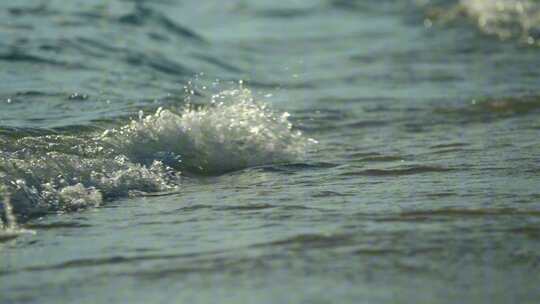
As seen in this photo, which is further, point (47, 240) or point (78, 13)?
point (78, 13)

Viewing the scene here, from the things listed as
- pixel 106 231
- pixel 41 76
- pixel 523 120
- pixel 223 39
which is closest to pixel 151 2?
pixel 223 39

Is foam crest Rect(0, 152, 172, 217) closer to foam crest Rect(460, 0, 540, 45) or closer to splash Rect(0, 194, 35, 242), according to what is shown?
splash Rect(0, 194, 35, 242)

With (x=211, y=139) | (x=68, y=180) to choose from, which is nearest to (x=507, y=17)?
(x=211, y=139)

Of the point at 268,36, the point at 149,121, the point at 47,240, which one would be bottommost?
the point at 47,240

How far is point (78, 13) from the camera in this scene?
36.8 ft

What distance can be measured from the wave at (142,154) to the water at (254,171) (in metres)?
0.01

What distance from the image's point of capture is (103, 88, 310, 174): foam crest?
5684 mm

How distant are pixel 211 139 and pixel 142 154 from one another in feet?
1.73

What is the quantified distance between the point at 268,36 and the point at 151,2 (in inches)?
57.7

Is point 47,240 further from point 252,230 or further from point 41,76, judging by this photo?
point 41,76

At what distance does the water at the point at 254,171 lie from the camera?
11.6 ft

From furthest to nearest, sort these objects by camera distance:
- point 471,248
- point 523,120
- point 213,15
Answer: point 213,15
point 523,120
point 471,248

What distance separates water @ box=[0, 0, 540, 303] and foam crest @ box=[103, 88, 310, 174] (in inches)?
0.5

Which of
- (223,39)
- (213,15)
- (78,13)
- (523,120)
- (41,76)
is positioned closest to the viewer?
(523,120)
